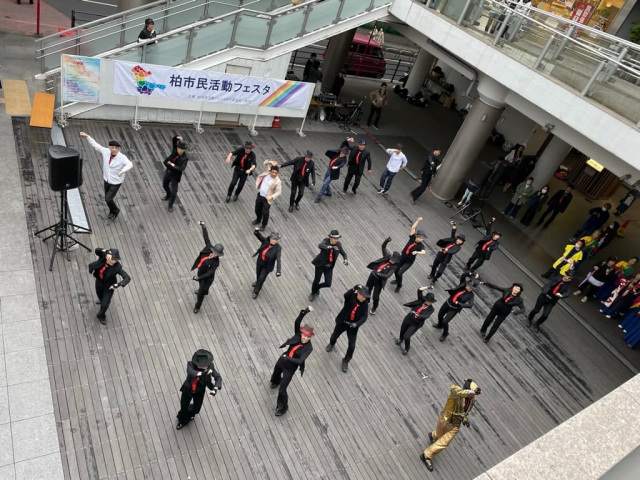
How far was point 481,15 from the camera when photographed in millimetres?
13422

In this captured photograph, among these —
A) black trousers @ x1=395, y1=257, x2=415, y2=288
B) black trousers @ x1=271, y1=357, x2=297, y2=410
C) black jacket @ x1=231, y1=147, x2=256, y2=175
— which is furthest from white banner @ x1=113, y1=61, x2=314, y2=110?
black trousers @ x1=271, y1=357, x2=297, y2=410

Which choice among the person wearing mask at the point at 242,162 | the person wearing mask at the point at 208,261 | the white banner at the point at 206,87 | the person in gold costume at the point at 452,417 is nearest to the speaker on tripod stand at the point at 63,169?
the person wearing mask at the point at 208,261

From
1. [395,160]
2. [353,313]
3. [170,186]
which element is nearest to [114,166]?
[170,186]

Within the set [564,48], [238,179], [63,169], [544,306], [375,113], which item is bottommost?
[238,179]

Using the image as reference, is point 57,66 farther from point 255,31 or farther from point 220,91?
point 255,31

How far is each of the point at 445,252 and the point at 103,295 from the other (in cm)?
727

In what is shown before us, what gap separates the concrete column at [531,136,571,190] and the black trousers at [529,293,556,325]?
7238mm

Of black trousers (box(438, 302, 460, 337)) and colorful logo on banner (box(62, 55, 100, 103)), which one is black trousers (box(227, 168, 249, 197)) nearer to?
colorful logo on banner (box(62, 55, 100, 103))

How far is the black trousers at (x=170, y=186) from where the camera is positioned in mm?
10812

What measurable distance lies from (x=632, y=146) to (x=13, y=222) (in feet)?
41.6

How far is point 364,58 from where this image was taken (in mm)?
22781

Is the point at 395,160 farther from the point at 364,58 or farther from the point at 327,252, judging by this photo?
the point at 364,58

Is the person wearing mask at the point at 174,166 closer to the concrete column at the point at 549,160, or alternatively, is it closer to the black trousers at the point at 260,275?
the black trousers at the point at 260,275

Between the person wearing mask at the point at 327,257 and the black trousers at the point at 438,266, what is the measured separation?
9.57 feet
